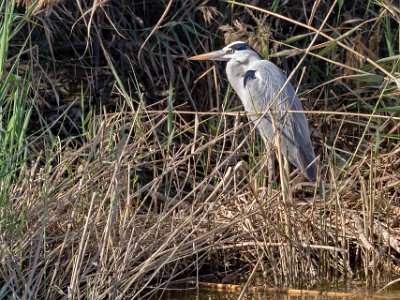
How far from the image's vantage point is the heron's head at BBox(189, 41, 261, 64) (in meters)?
5.03

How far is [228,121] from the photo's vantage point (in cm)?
488

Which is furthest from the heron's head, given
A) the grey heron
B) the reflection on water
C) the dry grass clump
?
the reflection on water

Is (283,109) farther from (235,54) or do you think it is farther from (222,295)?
(222,295)

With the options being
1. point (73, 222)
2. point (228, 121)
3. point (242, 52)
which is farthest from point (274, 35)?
point (73, 222)

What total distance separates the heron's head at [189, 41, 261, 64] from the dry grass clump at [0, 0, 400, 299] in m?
0.12

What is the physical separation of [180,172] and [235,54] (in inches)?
38.6

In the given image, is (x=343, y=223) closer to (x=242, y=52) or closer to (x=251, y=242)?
(x=251, y=242)

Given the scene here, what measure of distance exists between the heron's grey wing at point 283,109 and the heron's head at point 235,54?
3.0 inches

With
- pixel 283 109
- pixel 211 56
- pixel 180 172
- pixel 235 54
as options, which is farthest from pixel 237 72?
pixel 180 172

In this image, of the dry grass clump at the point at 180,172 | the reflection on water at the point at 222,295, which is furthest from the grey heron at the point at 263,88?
the reflection on water at the point at 222,295

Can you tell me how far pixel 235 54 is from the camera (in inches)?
203

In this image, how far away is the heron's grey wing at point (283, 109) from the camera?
4660 mm

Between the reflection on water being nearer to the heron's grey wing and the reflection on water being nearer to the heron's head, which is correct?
the heron's grey wing

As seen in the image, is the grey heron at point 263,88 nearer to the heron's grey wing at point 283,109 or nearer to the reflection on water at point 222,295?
the heron's grey wing at point 283,109
